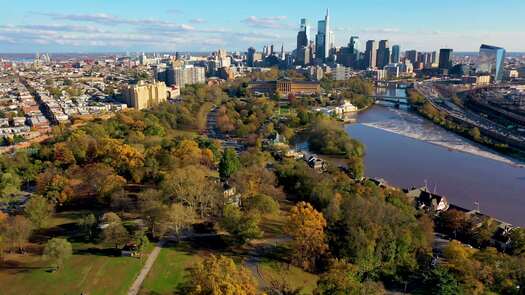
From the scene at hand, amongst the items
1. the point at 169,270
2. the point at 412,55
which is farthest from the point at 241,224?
the point at 412,55

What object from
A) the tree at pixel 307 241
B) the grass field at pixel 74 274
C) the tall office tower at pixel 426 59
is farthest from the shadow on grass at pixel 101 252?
the tall office tower at pixel 426 59

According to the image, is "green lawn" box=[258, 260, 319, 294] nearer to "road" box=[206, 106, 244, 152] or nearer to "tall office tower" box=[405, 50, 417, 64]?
"road" box=[206, 106, 244, 152]

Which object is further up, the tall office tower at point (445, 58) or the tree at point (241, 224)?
the tall office tower at point (445, 58)

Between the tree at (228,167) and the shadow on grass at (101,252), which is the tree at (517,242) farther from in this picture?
the shadow on grass at (101,252)

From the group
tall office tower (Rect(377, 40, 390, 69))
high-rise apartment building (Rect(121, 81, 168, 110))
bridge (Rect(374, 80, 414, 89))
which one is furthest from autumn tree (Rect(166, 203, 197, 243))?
tall office tower (Rect(377, 40, 390, 69))

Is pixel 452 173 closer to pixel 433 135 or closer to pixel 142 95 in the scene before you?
pixel 433 135

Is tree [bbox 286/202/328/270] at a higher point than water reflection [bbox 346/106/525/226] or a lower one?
higher
